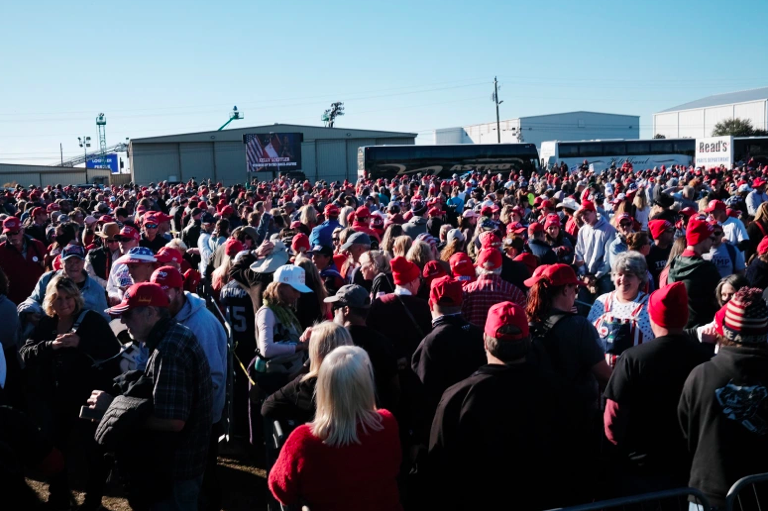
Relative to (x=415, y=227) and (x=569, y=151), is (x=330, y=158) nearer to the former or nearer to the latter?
(x=569, y=151)

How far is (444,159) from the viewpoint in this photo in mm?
42812

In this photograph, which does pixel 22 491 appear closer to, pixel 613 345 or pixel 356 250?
pixel 613 345

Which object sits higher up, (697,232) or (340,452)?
(697,232)

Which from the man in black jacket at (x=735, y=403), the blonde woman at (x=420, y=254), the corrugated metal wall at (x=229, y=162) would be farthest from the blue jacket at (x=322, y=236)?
the corrugated metal wall at (x=229, y=162)

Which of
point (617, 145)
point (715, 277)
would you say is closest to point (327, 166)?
point (617, 145)

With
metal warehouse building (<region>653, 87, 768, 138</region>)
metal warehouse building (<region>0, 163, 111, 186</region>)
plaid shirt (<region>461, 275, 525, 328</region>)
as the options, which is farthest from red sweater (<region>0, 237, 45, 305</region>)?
metal warehouse building (<region>653, 87, 768, 138</region>)

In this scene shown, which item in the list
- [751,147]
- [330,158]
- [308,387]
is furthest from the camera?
[330,158]

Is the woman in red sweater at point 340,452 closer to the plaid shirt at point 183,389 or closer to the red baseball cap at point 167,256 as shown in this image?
the plaid shirt at point 183,389

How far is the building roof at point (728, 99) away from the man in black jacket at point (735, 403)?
100.0 metres

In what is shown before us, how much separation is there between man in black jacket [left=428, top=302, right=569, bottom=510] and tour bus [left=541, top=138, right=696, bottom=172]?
41578 millimetres

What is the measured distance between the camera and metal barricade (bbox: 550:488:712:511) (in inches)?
127

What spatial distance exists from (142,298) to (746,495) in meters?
3.49

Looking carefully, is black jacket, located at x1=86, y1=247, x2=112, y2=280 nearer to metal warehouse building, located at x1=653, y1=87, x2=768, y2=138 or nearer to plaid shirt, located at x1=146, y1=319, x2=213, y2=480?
plaid shirt, located at x1=146, y1=319, x2=213, y2=480

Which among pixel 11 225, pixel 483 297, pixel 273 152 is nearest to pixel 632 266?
pixel 483 297
